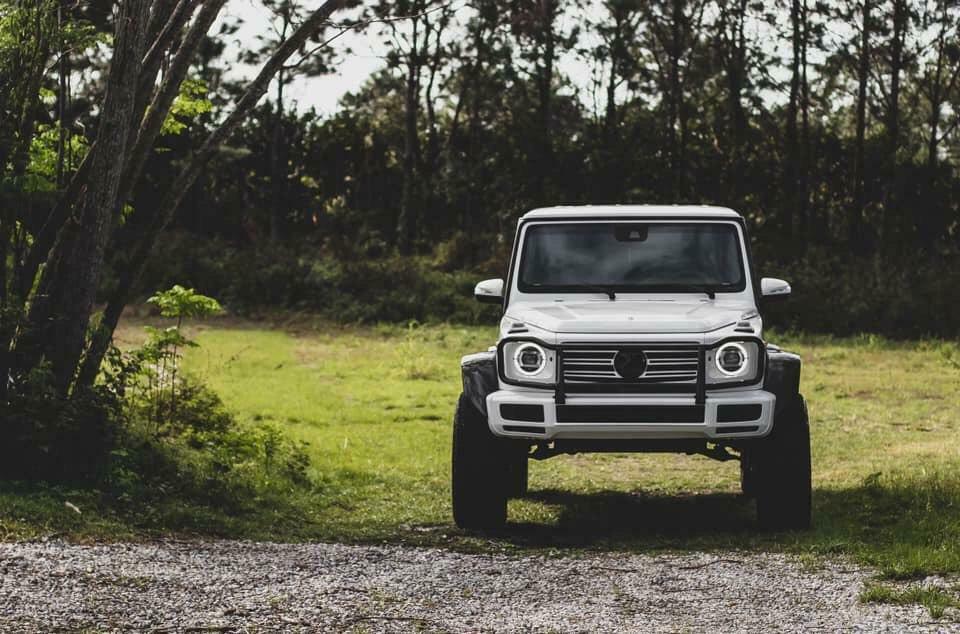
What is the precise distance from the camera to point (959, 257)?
103 ft

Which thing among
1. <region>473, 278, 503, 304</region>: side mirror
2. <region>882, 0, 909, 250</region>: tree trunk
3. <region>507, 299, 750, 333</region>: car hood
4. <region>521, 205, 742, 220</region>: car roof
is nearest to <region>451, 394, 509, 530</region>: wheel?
<region>507, 299, 750, 333</region>: car hood

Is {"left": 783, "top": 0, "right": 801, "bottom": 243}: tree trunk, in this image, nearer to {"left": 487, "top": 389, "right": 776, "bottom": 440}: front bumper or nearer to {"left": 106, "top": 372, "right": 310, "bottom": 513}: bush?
{"left": 106, "top": 372, "right": 310, "bottom": 513}: bush

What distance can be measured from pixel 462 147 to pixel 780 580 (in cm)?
3271

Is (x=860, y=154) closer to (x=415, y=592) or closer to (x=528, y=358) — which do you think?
(x=528, y=358)

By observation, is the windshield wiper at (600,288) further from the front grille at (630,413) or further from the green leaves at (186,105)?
the green leaves at (186,105)

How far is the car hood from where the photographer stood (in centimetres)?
848

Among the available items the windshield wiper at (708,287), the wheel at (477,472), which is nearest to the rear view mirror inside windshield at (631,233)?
the windshield wiper at (708,287)

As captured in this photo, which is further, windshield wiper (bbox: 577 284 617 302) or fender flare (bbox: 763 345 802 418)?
windshield wiper (bbox: 577 284 617 302)

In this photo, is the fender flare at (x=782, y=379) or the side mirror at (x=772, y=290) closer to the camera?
the fender flare at (x=782, y=379)

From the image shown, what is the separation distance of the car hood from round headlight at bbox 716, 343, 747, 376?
150 mm

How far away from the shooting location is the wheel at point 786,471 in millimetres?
8656

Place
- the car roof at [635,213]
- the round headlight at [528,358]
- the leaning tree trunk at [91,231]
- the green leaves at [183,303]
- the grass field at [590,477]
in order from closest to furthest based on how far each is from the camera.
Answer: the round headlight at [528,358] < the grass field at [590,477] < the car roof at [635,213] < the leaning tree trunk at [91,231] < the green leaves at [183,303]

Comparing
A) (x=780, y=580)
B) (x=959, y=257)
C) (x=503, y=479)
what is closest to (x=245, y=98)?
(x=503, y=479)

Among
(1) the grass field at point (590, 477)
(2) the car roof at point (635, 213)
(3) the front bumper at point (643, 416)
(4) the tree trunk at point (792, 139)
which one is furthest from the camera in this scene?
(4) the tree trunk at point (792, 139)
